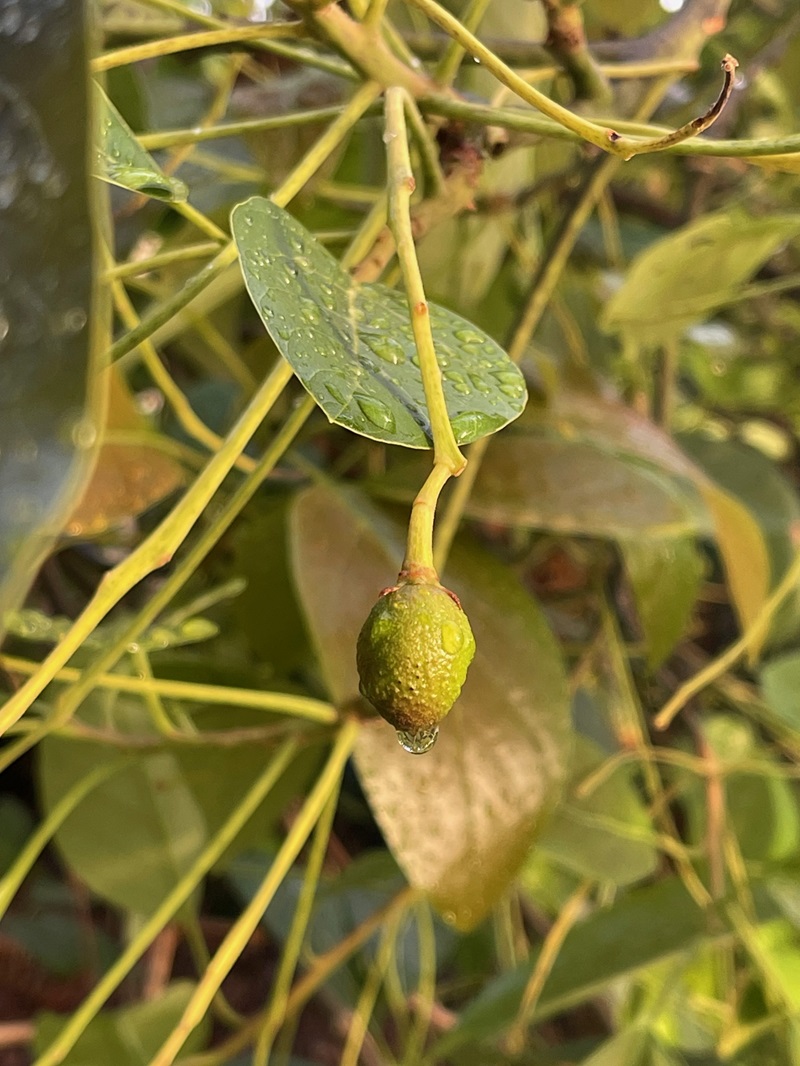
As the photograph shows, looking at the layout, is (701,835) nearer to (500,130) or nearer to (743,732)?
(743,732)

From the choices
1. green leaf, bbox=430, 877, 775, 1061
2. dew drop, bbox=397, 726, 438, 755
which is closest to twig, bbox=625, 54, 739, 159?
dew drop, bbox=397, 726, 438, 755

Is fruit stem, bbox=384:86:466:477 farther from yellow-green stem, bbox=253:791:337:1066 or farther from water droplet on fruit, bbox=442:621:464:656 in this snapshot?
yellow-green stem, bbox=253:791:337:1066

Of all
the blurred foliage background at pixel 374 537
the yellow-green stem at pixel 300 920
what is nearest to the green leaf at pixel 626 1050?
the blurred foliage background at pixel 374 537

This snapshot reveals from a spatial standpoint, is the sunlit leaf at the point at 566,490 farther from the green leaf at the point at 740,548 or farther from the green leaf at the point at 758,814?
the green leaf at the point at 758,814

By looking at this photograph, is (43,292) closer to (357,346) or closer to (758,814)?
(357,346)

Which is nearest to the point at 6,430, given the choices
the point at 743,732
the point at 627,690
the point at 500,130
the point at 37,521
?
the point at 37,521

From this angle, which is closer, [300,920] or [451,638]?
[451,638]

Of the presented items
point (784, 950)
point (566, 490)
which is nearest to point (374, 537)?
point (566, 490)
